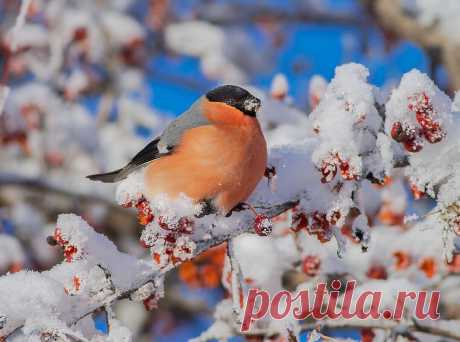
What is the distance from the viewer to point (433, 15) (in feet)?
12.3

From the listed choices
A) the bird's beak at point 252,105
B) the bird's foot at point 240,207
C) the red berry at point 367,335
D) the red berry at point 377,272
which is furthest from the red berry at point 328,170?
the red berry at point 377,272

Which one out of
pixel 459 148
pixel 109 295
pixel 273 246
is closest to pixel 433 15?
pixel 273 246

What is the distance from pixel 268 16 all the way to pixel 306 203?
4638mm

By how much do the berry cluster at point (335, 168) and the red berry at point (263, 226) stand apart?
0.19 metres

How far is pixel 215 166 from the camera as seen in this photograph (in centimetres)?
194

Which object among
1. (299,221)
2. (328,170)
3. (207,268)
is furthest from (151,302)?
(207,268)

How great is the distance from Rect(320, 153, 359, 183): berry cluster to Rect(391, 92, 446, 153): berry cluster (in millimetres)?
158

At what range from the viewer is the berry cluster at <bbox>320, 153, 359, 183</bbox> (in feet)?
6.07

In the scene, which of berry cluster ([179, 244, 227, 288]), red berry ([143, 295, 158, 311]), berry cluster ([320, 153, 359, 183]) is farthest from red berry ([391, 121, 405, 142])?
berry cluster ([179, 244, 227, 288])

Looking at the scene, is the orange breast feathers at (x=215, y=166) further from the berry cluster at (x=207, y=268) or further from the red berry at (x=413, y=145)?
the berry cluster at (x=207, y=268)

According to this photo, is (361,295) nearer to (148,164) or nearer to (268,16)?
(148,164)

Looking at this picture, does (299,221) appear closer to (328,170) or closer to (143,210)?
(328,170)

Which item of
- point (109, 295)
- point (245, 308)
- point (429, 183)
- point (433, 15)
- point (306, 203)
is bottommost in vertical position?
point (109, 295)

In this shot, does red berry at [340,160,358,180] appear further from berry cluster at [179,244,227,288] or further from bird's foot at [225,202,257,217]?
berry cluster at [179,244,227,288]
